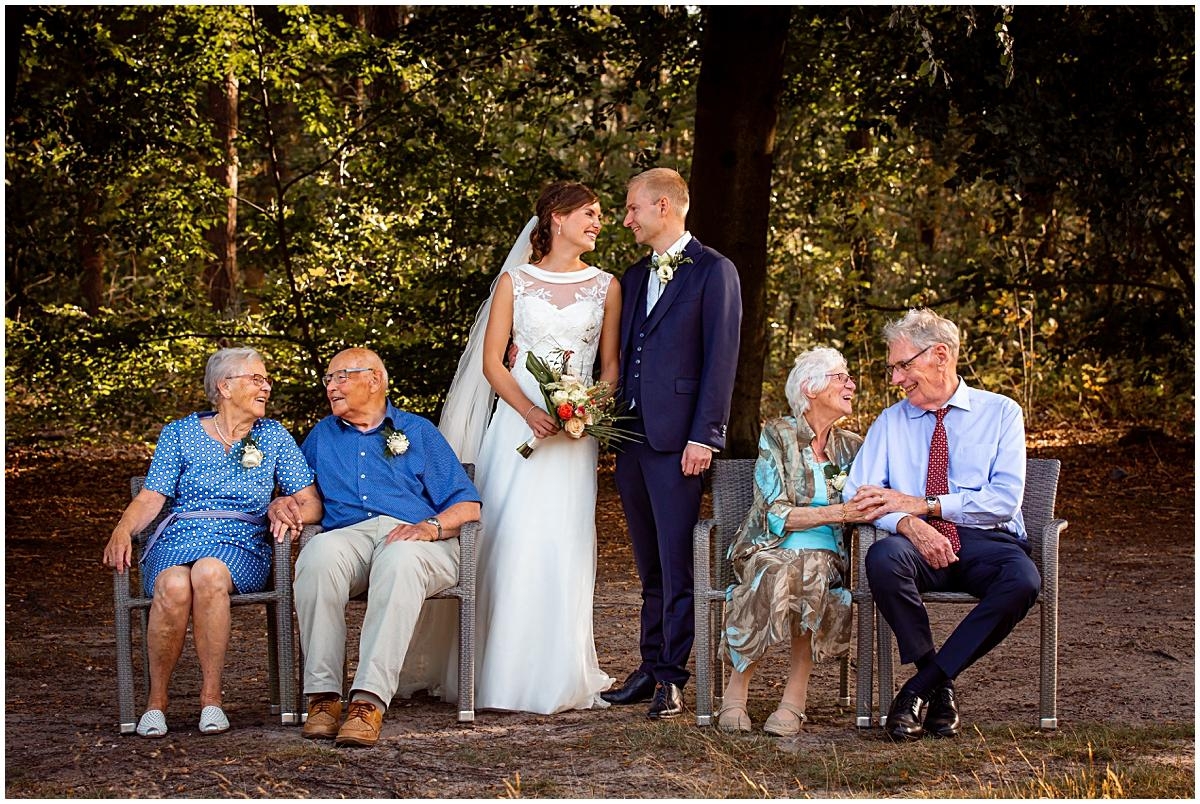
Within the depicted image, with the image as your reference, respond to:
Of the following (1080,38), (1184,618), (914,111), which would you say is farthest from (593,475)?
Result: (1080,38)

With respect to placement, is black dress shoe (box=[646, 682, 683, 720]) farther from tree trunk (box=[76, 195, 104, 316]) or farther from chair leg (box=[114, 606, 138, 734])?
tree trunk (box=[76, 195, 104, 316])

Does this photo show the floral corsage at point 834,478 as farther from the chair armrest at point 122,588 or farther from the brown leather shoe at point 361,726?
the chair armrest at point 122,588

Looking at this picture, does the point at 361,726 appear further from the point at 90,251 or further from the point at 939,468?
the point at 90,251

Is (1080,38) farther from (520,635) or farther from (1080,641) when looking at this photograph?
(520,635)

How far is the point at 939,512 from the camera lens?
4887mm

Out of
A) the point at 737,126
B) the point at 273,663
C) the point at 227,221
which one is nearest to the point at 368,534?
the point at 273,663

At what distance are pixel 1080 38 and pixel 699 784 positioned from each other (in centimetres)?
628

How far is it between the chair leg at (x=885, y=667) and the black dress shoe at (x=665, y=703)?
70 cm

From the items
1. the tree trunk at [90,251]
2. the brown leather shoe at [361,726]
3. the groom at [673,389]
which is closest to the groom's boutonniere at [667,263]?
the groom at [673,389]

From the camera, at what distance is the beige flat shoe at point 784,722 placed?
470 centimetres

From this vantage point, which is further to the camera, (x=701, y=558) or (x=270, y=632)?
(x=270, y=632)

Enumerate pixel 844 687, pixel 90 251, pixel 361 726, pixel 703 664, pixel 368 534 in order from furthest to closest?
1. pixel 90 251
2. pixel 844 687
3. pixel 368 534
4. pixel 703 664
5. pixel 361 726

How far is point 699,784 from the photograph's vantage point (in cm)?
409

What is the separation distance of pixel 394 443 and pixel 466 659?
0.80m
